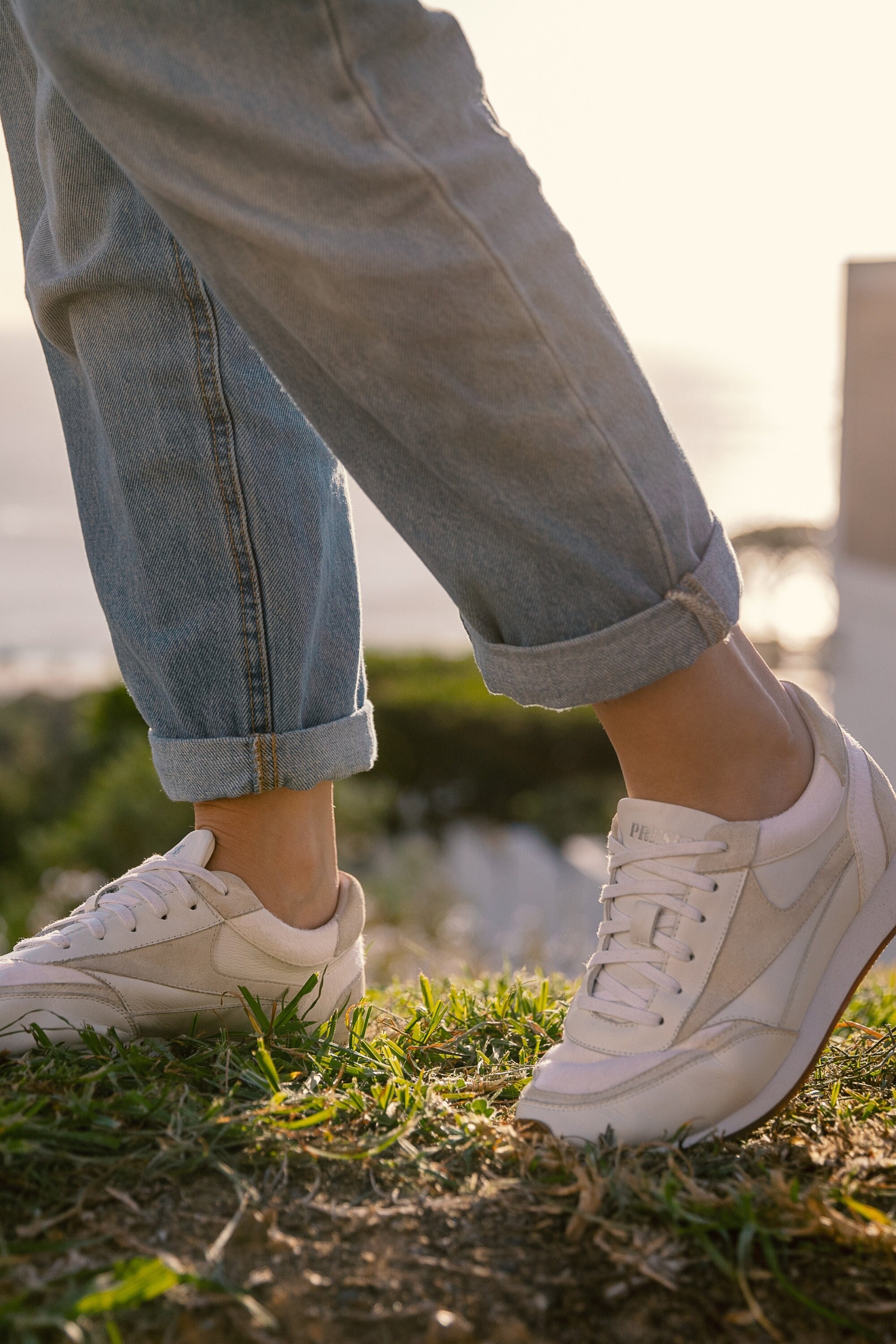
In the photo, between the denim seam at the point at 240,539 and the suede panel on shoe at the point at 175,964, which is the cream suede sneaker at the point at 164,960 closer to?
the suede panel on shoe at the point at 175,964

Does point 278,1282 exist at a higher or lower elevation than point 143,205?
lower

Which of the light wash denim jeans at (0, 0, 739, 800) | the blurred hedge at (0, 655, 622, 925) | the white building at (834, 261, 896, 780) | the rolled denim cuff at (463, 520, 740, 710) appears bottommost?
the blurred hedge at (0, 655, 622, 925)

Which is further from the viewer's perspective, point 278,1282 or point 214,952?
point 214,952

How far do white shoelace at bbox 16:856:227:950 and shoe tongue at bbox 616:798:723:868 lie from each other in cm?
52

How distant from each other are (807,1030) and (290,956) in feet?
2.02

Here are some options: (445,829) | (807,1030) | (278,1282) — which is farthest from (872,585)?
(278,1282)

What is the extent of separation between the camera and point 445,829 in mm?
6965

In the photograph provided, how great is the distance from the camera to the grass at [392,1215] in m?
0.79

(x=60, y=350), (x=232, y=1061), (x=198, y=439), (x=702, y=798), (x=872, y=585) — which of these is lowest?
(x=872, y=585)

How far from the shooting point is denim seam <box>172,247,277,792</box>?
132 cm

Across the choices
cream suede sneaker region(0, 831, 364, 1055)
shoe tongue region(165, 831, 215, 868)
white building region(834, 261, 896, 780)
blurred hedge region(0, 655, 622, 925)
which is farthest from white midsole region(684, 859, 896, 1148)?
blurred hedge region(0, 655, 622, 925)

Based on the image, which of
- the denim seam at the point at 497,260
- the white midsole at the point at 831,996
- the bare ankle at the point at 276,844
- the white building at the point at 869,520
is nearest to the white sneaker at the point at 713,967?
the white midsole at the point at 831,996

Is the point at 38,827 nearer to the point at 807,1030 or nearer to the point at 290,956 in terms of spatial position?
the point at 290,956

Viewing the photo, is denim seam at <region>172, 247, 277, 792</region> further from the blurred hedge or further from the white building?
the blurred hedge
